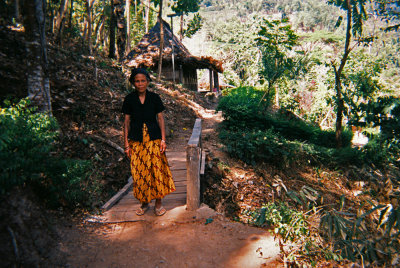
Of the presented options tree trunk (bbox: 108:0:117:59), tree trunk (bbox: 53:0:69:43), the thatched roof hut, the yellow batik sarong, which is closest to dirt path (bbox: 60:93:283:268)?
the yellow batik sarong

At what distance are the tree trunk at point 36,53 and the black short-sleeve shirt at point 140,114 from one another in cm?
164

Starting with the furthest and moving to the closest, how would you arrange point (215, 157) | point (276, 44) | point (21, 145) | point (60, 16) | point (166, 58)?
point (166, 58), point (276, 44), point (60, 16), point (215, 157), point (21, 145)

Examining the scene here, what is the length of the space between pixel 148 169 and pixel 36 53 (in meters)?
2.56

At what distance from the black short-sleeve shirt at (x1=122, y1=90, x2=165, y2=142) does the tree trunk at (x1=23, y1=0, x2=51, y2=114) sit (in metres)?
1.64

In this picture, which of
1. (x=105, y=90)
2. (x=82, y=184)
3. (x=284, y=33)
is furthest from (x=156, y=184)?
(x=284, y=33)

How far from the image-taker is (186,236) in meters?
2.89

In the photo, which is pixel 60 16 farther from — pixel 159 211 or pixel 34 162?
pixel 159 211

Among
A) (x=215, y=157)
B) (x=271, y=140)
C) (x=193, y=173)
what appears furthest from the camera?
(x=271, y=140)

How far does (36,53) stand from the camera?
11.8 feet

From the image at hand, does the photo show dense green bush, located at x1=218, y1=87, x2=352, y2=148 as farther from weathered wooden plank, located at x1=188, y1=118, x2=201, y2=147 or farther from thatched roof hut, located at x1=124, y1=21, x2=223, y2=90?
thatched roof hut, located at x1=124, y1=21, x2=223, y2=90

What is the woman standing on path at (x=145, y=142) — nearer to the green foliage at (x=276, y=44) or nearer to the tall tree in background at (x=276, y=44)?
the tall tree in background at (x=276, y=44)

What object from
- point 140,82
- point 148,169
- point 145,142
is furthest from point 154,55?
point 148,169

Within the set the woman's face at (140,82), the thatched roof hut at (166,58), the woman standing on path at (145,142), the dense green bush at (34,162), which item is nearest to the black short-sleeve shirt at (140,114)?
the woman standing on path at (145,142)

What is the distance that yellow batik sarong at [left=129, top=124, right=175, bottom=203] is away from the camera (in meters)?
3.12
